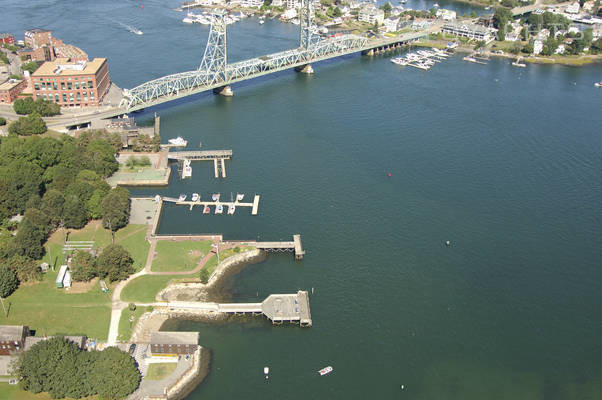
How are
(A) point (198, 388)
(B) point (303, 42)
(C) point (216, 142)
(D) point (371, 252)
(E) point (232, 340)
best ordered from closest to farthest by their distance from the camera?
(A) point (198, 388)
(E) point (232, 340)
(D) point (371, 252)
(C) point (216, 142)
(B) point (303, 42)

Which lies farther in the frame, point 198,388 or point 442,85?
point 442,85

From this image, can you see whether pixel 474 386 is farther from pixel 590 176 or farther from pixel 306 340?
pixel 590 176

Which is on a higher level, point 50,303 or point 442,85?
point 442,85

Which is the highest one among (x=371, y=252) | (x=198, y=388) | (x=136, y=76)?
(x=136, y=76)

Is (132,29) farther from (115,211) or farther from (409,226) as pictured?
(409,226)

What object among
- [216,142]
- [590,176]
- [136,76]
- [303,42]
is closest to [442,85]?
[303,42]

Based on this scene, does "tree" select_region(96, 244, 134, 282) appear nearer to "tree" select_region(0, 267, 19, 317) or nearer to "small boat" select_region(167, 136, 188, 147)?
"tree" select_region(0, 267, 19, 317)

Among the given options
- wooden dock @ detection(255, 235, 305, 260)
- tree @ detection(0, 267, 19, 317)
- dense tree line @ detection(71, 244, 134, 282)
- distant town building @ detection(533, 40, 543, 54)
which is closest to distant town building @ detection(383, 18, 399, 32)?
distant town building @ detection(533, 40, 543, 54)
